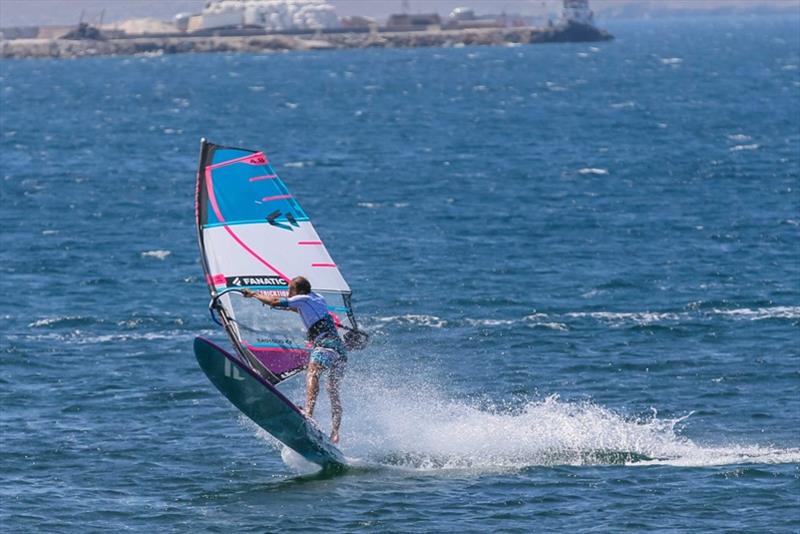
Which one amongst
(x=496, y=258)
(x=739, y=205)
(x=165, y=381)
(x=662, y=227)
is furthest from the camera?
(x=739, y=205)

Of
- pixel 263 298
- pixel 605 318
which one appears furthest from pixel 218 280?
pixel 605 318

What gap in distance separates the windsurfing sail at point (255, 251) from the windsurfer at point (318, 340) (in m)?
0.87

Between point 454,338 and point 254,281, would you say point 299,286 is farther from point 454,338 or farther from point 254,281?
point 454,338

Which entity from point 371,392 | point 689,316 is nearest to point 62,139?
point 689,316

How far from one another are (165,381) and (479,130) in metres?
57.9

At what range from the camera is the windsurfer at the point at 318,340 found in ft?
67.8

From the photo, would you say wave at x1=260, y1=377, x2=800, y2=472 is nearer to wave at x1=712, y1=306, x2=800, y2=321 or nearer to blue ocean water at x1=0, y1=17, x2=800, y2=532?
blue ocean water at x1=0, y1=17, x2=800, y2=532

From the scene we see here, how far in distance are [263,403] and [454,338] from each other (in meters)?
12.0

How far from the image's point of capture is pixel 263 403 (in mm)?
21109

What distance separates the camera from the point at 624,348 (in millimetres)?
31547

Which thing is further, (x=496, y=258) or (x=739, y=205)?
(x=739, y=205)

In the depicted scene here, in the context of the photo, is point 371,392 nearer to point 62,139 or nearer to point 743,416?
point 743,416

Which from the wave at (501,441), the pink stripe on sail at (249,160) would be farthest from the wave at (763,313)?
the pink stripe on sail at (249,160)

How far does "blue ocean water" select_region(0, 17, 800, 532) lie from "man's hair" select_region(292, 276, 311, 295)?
2.88 meters
